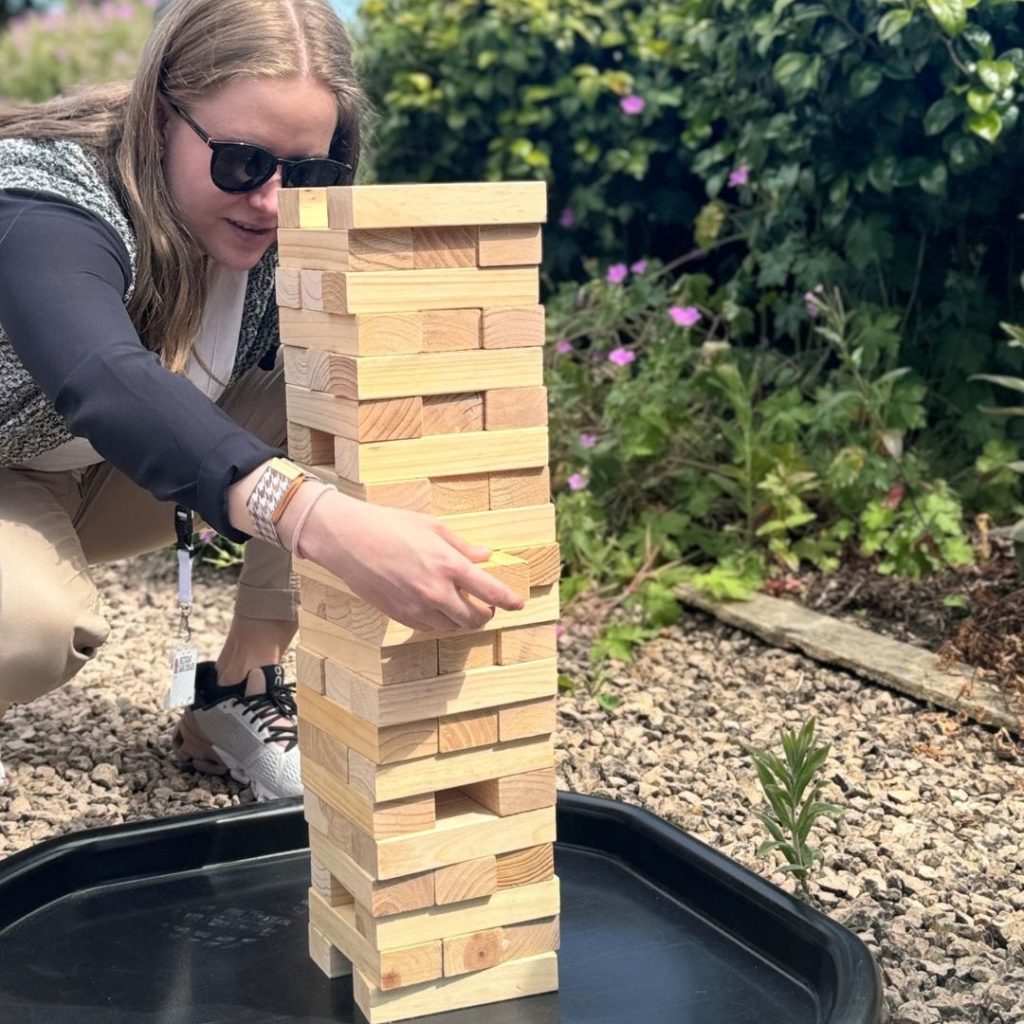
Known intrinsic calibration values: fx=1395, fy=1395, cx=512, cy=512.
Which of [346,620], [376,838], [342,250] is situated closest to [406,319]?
[342,250]

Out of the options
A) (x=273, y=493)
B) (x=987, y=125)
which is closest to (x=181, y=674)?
(x=273, y=493)

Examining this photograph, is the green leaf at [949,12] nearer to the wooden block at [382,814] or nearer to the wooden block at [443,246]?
the wooden block at [443,246]

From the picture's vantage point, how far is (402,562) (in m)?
1.59

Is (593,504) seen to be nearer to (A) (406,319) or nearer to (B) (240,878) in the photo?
(B) (240,878)

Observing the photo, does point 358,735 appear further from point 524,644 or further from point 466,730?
point 524,644

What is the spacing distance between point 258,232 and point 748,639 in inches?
68.1

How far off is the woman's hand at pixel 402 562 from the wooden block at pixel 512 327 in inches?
9.8

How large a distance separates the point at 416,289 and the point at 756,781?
1468mm

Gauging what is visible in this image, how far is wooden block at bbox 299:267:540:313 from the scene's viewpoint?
1.64 metres

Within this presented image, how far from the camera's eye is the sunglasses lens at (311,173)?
2.13 meters

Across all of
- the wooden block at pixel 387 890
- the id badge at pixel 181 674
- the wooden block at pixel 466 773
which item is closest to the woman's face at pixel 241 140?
the id badge at pixel 181 674

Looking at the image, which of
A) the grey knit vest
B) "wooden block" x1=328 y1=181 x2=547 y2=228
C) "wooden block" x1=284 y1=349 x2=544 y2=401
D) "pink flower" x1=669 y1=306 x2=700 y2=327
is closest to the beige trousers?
the grey knit vest

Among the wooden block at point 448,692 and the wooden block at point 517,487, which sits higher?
the wooden block at point 517,487

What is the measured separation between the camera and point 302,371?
71.2 inches
